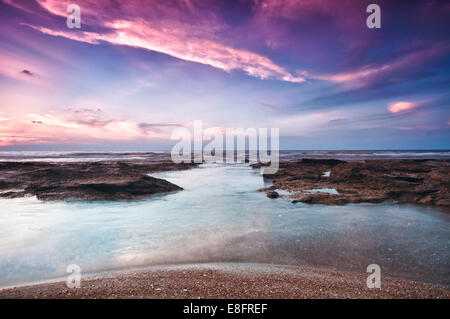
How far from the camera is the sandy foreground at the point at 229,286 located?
3533 millimetres

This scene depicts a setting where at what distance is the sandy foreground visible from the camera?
353 cm

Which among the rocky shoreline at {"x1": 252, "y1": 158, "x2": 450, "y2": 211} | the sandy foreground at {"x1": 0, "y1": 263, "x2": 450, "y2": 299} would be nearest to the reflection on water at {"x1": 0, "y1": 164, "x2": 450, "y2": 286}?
the sandy foreground at {"x1": 0, "y1": 263, "x2": 450, "y2": 299}

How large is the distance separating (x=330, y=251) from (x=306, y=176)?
12059 millimetres

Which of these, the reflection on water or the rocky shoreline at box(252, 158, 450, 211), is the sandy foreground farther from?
the rocky shoreline at box(252, 158, 450, 211)

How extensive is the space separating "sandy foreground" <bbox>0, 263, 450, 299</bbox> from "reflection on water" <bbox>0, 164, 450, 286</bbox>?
0.49 metres

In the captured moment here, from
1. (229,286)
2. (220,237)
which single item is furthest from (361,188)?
(229,286)

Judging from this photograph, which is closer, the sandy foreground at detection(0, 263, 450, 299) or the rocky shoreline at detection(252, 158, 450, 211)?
the sandy foreground at detection(0, 263, 450, 299)

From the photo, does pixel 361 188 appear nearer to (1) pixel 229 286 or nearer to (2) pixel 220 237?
(2) pixel 220 237

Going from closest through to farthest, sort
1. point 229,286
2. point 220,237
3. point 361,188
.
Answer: point 229,286 → point 220,237 → point 361,188

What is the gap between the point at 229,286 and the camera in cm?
377

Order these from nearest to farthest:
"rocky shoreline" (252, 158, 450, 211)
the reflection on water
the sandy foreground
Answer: the sandy foreground → the reflection on water → "rocky shoreline" (252, 158, 450, 211)

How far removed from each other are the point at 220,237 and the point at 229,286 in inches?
106
